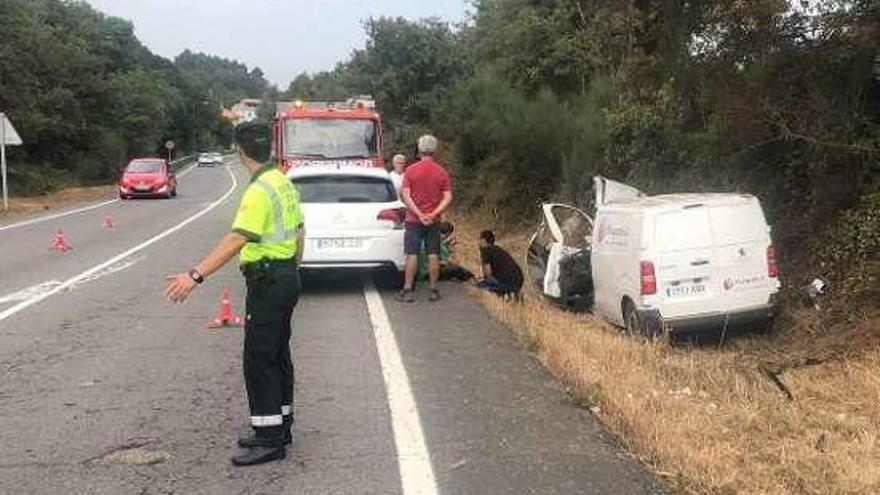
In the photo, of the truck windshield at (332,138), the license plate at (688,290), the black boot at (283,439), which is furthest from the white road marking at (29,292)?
the license plate at (688,290)

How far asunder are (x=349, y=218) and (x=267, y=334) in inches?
250

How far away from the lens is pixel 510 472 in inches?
205

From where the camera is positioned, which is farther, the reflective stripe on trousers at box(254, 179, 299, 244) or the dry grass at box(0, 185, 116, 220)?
the dry grass at box(0, 185, 116, 220)

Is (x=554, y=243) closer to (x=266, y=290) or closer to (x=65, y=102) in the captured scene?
(x=266, y=290)

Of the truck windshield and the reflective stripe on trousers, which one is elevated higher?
the truck windshield

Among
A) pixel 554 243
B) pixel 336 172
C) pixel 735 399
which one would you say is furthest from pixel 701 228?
pixel 336 172

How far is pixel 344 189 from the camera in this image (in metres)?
12.0

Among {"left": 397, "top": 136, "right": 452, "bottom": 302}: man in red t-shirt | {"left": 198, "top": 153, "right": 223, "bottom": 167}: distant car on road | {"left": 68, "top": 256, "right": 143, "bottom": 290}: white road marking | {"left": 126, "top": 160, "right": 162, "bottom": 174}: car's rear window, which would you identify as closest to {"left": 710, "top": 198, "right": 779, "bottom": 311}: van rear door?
{"left": 397, "top": 136, "right": 452, "bottom": 302}: man in red t-shirt

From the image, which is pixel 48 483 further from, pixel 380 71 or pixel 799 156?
pixel 380 71

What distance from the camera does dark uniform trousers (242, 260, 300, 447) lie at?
541 centimetres

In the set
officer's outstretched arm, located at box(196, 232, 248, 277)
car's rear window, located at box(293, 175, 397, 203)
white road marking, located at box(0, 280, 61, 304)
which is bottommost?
white road marking, located at box(0, 280, 61, 304)

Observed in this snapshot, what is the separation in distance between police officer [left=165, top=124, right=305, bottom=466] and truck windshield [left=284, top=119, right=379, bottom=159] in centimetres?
1301

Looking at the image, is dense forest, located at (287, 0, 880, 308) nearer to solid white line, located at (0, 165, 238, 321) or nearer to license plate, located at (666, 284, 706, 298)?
license plate, located at (666, 284, 706, 298)

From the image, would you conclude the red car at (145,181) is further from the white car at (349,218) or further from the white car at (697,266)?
the white car at (697,266)
